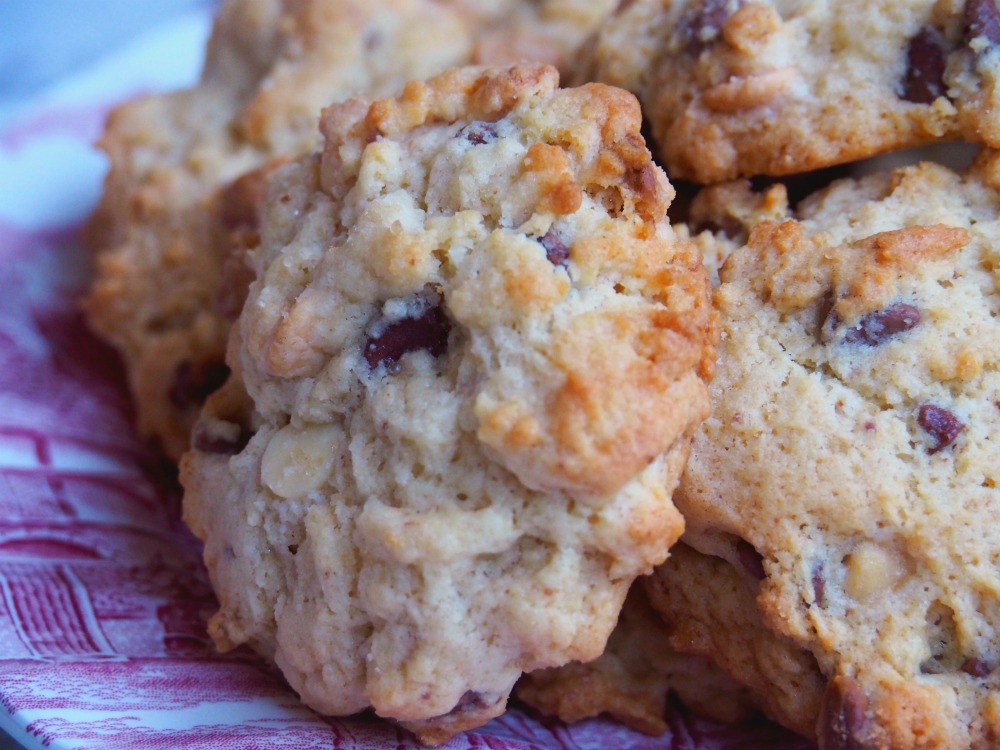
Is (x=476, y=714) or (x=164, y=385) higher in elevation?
(x=164, y=385)

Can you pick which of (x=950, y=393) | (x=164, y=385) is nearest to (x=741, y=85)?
(x=950, y=393)

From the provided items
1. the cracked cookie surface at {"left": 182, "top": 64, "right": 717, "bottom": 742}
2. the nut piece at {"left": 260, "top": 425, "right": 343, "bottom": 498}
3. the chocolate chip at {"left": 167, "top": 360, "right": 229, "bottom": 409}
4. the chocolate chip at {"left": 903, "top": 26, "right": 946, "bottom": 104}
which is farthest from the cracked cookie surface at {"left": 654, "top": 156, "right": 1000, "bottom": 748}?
the chocolate chip at {"left": 167, "top": 360, "right": 229, "bottom": 409}

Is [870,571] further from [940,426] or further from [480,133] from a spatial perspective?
[480,133]

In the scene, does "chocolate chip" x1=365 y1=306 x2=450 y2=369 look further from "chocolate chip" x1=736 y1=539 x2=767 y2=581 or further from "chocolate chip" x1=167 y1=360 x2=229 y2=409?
"chocolate chip" x1=167 y1=360 x2=229 y2=409

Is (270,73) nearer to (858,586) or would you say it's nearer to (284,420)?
(284,420)

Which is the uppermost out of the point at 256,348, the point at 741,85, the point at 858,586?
the point at 741,85

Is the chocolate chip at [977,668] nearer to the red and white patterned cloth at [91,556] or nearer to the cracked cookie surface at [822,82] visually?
the red and white patterned cloth at [91,556]

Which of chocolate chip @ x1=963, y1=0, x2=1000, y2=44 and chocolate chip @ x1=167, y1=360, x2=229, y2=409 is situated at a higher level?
chocolate chip @ x1=963, y1=0, x2=1000, y2=44
